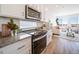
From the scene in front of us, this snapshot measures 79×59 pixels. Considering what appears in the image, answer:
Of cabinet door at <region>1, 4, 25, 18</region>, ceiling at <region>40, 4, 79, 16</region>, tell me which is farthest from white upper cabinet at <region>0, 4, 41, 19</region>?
ceiling at <region>40, 4, 79, 16</region>

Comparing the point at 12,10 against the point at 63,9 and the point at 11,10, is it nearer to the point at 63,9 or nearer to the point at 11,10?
the point at 11,10

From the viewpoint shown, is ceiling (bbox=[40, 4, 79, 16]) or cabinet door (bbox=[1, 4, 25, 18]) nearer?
cabinet door (bbox=[1, 4, 25, 18])

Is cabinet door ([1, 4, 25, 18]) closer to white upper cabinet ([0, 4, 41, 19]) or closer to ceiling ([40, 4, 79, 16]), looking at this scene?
white upper cabinet ([0, 4, 41, 19])

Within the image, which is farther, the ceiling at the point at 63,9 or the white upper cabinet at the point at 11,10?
the ceiling at the point at 63,9

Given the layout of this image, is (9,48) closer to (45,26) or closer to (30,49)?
(30,49)

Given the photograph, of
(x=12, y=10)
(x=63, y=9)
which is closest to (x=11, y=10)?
(x=12, y=10)

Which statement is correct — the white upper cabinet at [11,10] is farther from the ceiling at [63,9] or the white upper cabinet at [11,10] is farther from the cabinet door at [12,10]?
the ceiling at [63,9]

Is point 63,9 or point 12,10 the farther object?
point 63,9

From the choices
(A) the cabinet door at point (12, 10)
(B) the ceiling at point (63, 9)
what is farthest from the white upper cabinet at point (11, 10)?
(B) the ceiling at point (63, 9)

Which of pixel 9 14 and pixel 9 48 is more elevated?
pixel 9 14

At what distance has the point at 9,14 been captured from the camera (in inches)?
59.2
